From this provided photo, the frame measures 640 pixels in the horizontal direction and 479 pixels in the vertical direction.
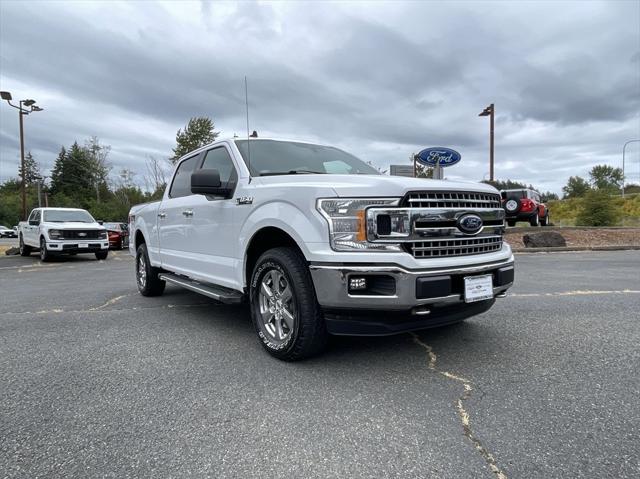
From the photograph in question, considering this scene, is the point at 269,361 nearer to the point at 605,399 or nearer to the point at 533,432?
the point at 533,432

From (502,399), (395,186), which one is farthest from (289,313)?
(502,399)

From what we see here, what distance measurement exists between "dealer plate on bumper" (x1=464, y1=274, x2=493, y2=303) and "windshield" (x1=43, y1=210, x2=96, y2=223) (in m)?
15.3

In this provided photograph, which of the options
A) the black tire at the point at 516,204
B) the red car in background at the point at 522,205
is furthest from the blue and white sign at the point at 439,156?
the black tire at the point at 516,204

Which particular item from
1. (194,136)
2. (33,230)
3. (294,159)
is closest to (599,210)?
(294,159)

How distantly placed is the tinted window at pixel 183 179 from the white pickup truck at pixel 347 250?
1226 millimetres

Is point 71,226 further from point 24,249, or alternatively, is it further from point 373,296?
point 373,296

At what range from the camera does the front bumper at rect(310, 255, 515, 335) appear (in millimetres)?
2836

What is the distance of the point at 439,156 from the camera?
12.7 meters

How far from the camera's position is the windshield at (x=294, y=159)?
4.06 meters

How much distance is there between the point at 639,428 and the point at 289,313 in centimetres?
221

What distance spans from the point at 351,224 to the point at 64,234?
14.0m

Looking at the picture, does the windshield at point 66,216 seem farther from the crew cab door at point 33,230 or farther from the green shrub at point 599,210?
the green shrub at point 599,210

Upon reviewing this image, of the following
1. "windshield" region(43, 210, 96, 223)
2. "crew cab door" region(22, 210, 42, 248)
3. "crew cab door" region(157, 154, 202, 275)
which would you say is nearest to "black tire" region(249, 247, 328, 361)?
"crew cab door" region(157, 154, 202, 275)

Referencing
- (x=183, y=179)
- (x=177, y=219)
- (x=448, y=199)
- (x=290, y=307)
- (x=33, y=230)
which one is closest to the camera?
(x=448, y=199)
